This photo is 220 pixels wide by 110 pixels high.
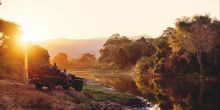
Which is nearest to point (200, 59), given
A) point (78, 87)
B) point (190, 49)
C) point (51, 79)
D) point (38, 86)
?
point (190, 49)

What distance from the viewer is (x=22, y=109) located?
25672mm

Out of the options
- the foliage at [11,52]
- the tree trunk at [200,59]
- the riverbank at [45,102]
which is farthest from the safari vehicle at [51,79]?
the tree trunk at [200,59]

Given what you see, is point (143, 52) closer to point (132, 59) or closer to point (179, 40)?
point (132, 59)

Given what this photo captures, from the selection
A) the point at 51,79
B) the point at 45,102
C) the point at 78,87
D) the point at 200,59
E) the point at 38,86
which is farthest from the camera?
the point at 200,59

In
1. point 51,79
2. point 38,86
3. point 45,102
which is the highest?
point 51,79

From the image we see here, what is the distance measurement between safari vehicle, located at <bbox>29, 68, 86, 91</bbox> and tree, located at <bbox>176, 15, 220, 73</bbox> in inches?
1876

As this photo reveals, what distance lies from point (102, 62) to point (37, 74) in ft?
441

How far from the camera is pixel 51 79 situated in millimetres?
40344

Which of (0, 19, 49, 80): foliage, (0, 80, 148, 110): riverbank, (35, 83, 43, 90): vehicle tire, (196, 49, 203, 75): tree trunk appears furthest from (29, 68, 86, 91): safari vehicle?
(196, 49, 203, 75): tree trunk

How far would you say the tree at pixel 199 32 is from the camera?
85.8 metres

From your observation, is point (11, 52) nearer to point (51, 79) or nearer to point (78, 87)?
point (78, 87)

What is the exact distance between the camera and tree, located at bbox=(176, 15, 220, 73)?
85750 millimetres

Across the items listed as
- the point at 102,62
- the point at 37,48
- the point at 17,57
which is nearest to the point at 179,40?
the point at 37,48

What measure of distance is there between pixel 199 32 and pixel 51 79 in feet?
174
